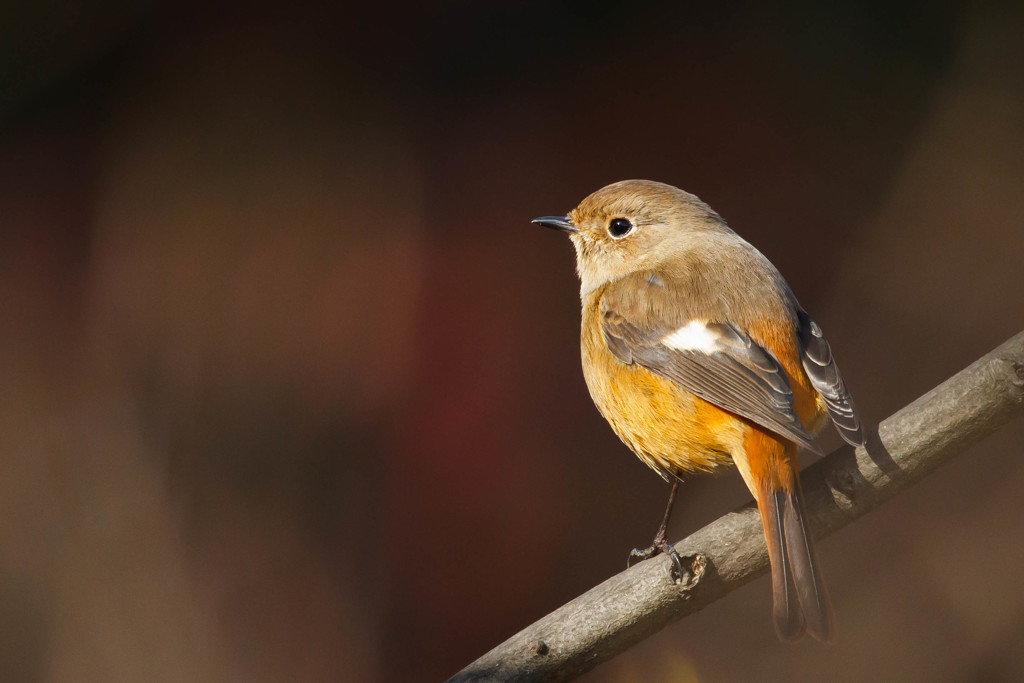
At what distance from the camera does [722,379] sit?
82.3 inches

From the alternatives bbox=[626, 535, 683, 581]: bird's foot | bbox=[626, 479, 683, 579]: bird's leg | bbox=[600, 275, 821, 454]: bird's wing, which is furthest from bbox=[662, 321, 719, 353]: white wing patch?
bbox=[626, 535, 683, 581]: bird's foot

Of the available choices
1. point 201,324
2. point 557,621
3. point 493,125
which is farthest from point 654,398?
point 201,324

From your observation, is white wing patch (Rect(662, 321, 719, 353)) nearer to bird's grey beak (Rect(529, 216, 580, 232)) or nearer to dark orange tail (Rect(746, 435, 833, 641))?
dark orange tail (Rect(746, 435, 833, 641))

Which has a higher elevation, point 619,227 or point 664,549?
point 619,227

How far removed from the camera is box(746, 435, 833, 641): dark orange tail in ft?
5.65

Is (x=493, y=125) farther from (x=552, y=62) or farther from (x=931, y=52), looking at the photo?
(x=931, y=52)

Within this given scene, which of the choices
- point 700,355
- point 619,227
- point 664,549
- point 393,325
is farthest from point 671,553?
point 393,325

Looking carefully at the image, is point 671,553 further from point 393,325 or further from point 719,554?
point 393,325

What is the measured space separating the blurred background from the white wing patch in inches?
57.0

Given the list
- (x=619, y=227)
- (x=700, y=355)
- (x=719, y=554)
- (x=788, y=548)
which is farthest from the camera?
(x=619, y=227)

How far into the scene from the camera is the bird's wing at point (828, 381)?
74.6 inches

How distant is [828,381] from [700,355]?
282 mm

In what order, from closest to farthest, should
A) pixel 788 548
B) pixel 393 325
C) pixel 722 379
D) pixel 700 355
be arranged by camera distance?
pixel 788 548 < pixel 722 379 < pixel 700 355 < pixel 393 325

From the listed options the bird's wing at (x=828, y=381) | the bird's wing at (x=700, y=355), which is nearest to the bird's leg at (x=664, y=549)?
the bird's wing at (x=700, y=355)
